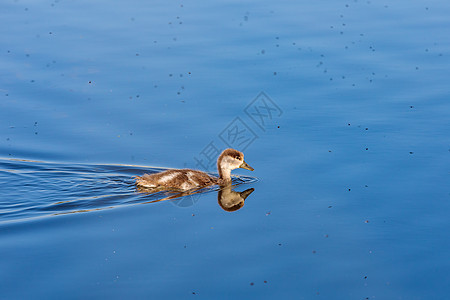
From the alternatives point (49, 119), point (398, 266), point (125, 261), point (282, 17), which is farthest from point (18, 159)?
point (282, 17)

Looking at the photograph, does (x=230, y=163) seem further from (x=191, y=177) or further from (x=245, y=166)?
(x=191, y=177)

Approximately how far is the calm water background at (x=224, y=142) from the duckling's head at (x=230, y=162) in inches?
11.8

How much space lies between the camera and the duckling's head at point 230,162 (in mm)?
10695

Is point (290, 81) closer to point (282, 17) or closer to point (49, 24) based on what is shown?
point (282, 17)

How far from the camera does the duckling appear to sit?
1005 cm

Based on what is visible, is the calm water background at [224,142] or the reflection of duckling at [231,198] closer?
the calm water background at [224,142]

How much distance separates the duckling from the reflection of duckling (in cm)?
32

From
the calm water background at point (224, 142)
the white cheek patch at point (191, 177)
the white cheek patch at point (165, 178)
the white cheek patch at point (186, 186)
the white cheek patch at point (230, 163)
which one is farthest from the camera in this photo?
the white cheek patch at point (230, 163)

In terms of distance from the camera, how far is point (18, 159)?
1073 centimetres

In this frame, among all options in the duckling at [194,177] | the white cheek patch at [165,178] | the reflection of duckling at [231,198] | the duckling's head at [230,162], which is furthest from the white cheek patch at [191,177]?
the duckling's head at [230,162]

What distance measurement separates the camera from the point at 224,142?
38.1ft

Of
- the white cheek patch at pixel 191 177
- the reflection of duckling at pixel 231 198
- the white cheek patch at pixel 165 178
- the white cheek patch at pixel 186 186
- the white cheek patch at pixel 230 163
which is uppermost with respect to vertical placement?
the white cheek patch at pixel 230 163

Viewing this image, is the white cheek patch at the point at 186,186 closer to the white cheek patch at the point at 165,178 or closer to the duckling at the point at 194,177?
the duckling at the point at 194,177

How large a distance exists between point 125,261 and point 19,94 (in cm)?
630
